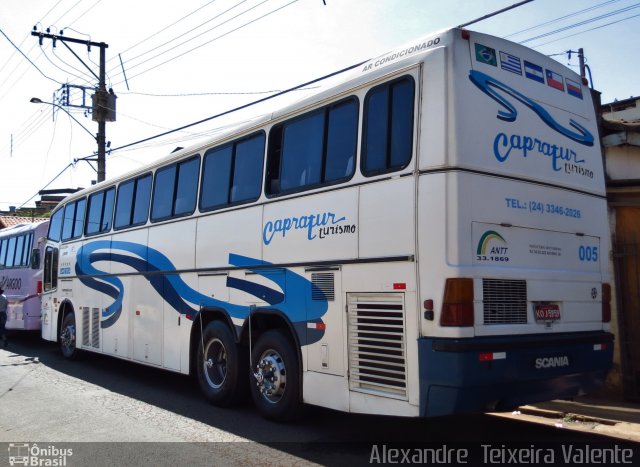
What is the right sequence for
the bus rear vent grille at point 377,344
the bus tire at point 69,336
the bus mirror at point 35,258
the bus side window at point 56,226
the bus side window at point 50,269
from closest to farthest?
1. the bus rear vent grille at point 377,344
2. the bus tire at point 69,336
3. the bus side window at point 50,269
4. the bus side window at point 56,226
5. the bus mirror at point 35,258

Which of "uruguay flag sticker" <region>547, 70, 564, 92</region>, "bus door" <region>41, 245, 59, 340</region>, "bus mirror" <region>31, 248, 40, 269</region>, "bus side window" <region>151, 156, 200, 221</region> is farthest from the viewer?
"bus mirror" <region>31, 248, 40, 269</region>

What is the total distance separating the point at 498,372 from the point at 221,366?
4.32 m

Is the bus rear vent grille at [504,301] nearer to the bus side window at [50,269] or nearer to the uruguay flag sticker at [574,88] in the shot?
the uruguay flag sticker at [574,88]

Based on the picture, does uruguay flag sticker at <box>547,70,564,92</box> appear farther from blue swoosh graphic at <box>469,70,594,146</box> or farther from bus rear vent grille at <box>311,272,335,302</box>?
bus rear vent grille at <box>311,272,335,302</box>

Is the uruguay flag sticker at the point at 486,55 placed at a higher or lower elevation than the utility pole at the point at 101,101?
lower

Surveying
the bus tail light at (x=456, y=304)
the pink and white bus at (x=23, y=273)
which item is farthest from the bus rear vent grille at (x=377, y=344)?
the pink and white bus at (x=23, y=273)

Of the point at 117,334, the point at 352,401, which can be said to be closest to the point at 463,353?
the point at 352,401

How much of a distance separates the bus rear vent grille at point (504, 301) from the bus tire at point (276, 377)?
2.42m

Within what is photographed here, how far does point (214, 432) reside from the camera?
6934 mm

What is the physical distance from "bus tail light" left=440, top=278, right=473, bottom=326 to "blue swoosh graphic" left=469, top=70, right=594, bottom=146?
1734 millimetres

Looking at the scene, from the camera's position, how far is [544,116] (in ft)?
20.7

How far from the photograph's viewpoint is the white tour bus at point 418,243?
5371 millimetres

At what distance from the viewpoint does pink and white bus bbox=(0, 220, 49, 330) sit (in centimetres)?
1697

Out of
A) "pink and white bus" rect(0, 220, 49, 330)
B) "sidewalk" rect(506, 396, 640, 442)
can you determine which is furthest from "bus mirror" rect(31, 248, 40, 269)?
"sidewalk" rect(506, 396, 640, 442)
